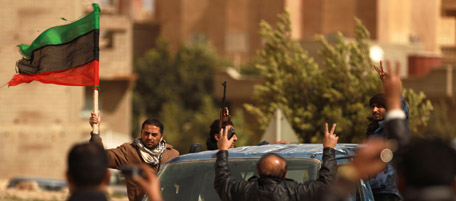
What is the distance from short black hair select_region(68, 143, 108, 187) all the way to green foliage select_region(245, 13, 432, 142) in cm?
1327

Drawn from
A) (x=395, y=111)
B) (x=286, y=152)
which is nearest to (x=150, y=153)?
(x=286, y=152)

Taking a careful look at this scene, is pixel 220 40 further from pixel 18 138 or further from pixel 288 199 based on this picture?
pixel 288 199

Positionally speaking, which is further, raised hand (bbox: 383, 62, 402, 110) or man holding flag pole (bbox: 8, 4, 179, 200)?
man holding flag pole (bbox: 8, 4, 179, 200)

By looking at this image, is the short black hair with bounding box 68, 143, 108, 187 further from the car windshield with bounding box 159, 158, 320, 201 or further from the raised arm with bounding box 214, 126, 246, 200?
the car windshield with bounding box 159, 158, 320, 201

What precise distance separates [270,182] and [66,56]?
408 cm

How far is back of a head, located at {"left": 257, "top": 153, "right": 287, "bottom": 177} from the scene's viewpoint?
7.55 m

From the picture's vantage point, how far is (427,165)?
5090 millimetres

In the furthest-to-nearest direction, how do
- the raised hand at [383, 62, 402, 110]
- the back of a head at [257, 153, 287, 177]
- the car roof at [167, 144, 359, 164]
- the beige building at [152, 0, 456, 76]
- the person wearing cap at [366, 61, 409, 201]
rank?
the beige building at [152, 0, 456, 76] < the person wearing cap at [366, 61, 409, 201] < the car roof at [167, 144, 359, 164] < the back of a head at [257, 153, 287, 177] < the raised hand at [383, 62, 402, 110]

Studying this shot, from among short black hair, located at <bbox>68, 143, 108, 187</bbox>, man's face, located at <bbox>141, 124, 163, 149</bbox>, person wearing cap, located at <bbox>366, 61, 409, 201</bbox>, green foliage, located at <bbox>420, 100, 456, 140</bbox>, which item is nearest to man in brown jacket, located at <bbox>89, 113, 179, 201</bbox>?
man's face, located at <bbox>141, 124, 163, 149</bbox>

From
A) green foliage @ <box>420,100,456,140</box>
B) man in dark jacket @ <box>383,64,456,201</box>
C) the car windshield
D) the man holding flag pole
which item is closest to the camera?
man in dark jacket @ <box>383,64,456,201</box>

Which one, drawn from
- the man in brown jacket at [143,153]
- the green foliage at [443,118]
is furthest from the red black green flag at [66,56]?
the green foliage at [443,118]

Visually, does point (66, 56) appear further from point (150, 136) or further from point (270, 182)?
point (270, 182)

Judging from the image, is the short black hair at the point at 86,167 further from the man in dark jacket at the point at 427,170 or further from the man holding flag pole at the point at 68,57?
the man holding flag pole at the point at 68,57

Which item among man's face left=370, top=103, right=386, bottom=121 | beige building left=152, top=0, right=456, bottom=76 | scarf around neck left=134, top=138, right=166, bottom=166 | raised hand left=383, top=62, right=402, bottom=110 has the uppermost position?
beige building left=152, top=0, right=456, bottom=76
